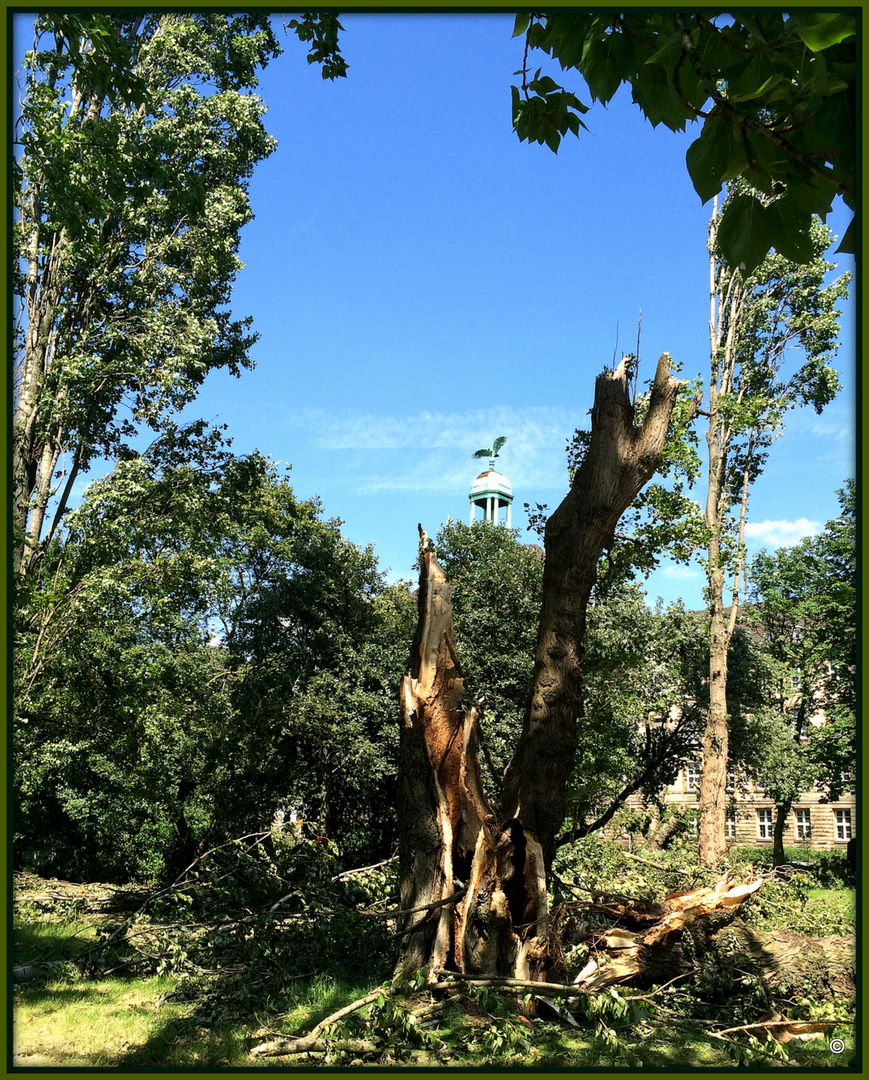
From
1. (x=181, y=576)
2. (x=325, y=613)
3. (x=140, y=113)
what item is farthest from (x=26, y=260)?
(x=325, y=613)

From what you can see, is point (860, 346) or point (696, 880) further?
point (696, 880)

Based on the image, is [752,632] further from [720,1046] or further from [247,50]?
[720,1046]

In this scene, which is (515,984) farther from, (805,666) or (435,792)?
(805,666)

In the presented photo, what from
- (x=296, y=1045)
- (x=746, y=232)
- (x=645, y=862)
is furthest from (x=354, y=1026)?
(x=746, y=232)

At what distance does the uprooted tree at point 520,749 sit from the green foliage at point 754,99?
407 cm

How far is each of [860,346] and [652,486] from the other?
897 centimetres

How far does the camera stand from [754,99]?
159cm

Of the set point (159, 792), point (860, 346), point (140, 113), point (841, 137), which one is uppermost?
point (140, 113)

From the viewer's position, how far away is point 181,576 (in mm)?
12305

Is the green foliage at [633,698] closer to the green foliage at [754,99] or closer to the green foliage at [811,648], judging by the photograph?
the green foliage at [811,648]

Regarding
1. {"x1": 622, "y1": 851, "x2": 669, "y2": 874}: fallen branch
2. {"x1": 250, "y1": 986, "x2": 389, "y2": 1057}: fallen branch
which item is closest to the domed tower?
{"x1": 622, "y1": 851, "x2": 669, "y2": 874}: fallen branch

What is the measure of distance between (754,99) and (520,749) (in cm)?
514

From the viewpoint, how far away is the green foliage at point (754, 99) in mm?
1500

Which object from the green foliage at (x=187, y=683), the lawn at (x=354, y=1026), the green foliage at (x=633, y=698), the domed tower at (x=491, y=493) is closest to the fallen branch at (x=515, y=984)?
the lawn at (x=354, y=1026)
